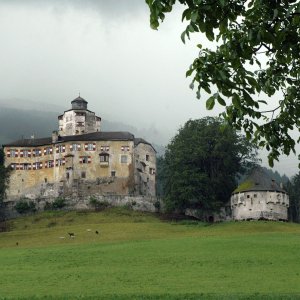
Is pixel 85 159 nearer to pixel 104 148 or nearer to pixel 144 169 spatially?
pixel 104 148

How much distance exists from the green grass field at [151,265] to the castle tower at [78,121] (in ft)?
137

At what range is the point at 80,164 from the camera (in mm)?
106438

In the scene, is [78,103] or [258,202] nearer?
[258,202]

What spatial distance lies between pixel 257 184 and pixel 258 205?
12.4ft

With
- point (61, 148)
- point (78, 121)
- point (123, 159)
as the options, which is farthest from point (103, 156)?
point (78, 121)

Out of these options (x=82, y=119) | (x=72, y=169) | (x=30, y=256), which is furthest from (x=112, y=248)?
(x=82, y=119)

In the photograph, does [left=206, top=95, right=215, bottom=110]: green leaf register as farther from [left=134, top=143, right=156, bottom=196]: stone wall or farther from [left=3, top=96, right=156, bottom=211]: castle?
[left=134, top=143, right=156, bottom=196]: stone wall

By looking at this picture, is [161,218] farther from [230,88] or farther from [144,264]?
[230,88]

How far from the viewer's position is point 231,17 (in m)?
9.91

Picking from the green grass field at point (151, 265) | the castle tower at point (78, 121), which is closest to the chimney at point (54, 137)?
the castle tower at point (78, 121)

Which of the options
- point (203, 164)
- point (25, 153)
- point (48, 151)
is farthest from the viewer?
point (25, 153)

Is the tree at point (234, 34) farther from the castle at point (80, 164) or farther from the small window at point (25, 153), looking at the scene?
the small window at point (25, 153)

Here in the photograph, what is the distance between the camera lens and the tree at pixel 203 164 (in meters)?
90.5

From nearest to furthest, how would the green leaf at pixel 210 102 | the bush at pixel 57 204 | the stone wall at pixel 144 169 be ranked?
the green leaf at pixel 210 102, the bush at pixel 57 204, the stone wall at pixel 144 169
